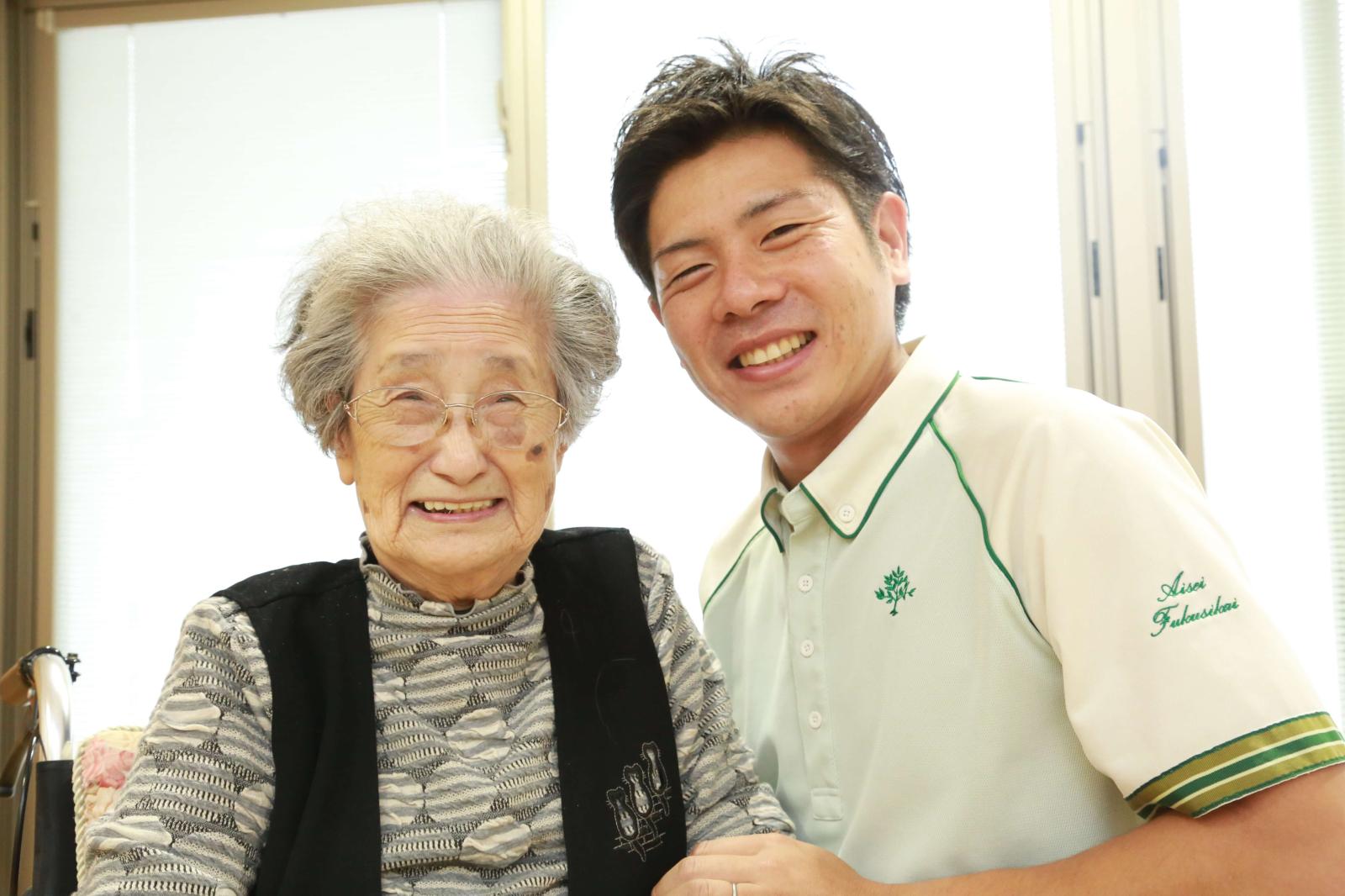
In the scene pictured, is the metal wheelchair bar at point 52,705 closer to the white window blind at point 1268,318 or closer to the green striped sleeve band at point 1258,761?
the green striped sleeve band at point 1258,761

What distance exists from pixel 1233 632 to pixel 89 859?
1.20 meters

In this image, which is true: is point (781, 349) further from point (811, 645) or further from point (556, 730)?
point (556, 730)

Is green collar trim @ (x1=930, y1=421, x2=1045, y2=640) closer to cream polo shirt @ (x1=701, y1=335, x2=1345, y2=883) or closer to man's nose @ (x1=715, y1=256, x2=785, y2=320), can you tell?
cream polo shirt @ (x1=701, y1=335, x2=1345, y2=883)

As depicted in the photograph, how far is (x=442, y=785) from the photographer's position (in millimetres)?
1161

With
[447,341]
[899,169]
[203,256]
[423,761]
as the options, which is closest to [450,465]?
[447,341]

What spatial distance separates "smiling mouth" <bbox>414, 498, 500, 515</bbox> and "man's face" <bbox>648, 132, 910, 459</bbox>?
46 cm

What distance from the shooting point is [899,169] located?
272cm

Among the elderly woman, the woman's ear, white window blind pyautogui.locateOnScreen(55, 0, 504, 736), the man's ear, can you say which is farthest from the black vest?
white window blind pyautogui.locateOnScreen(55, 0, 504, 736)

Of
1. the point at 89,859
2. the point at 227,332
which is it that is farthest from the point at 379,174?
the point at 89,859

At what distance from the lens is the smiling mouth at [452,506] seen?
4.02ft

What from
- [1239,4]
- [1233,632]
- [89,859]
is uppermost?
[1239,4]

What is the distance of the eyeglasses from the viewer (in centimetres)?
122

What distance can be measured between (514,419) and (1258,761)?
0.88m

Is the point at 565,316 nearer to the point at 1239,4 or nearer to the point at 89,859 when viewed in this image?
the point at 89,859
